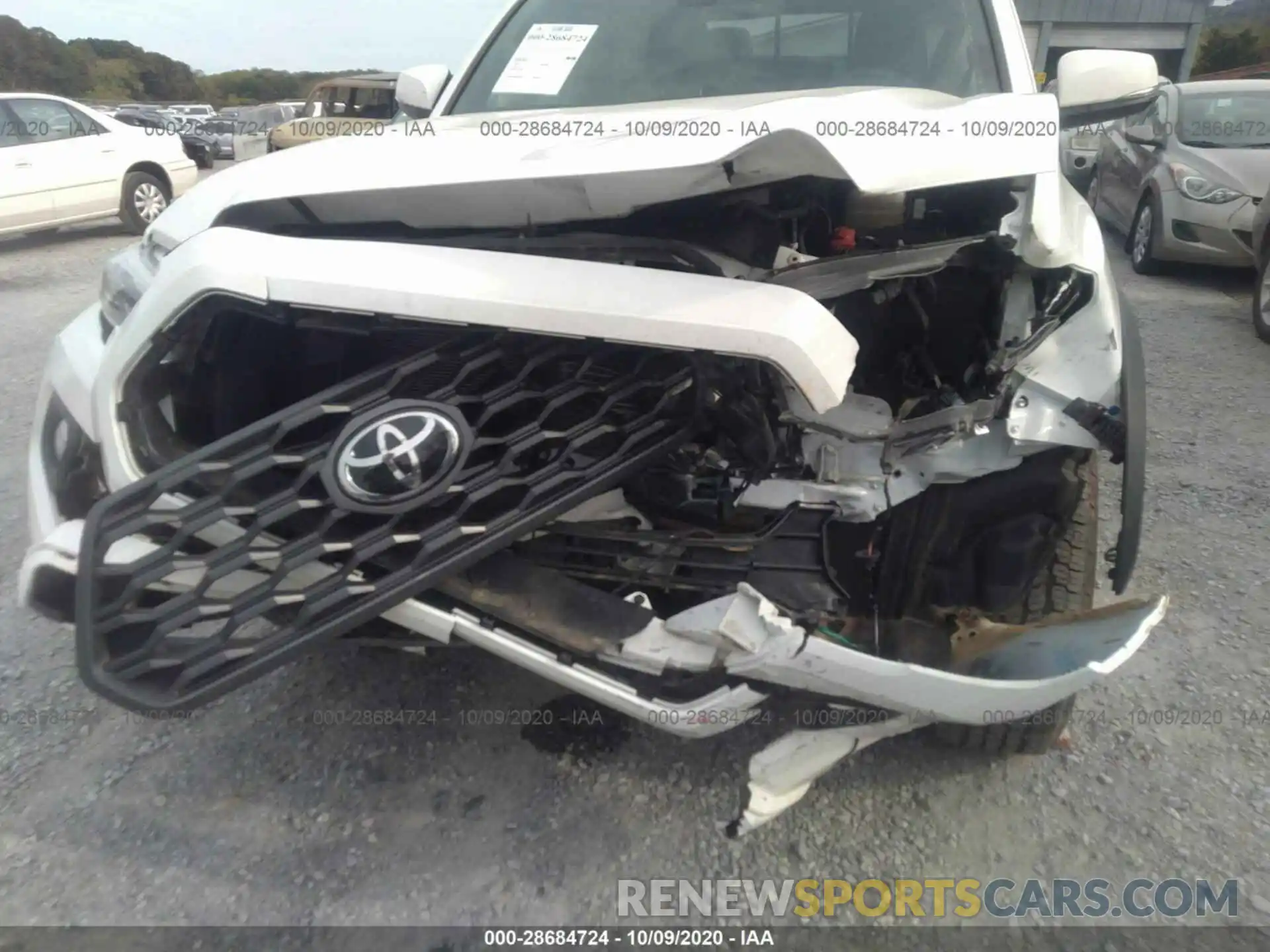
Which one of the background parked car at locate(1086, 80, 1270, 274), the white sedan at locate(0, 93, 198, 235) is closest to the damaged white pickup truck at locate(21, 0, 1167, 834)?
the background parked car at locate(1086, 80, 1270, 274)

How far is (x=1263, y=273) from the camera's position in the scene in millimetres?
5656

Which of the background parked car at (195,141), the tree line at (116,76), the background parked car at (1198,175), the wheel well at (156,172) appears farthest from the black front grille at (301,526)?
the tree line at (116,76)

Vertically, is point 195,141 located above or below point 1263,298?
above

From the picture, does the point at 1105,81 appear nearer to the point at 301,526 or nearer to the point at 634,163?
the point at 634,163

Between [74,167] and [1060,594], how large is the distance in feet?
31.8

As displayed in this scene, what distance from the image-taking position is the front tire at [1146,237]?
6945 mm

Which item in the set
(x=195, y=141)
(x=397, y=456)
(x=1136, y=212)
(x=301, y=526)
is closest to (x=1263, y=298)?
(x=1136, y=212)

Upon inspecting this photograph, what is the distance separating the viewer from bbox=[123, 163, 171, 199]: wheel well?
9289mm

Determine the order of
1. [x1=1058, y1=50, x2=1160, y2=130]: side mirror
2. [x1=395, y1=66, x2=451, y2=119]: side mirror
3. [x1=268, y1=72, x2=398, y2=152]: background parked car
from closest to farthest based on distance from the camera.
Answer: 1. [x1=1058, y1=50, x2=1160, y2=130]: side mirror
2. [x1=395, y1=66, x2=451, y2=119]: side mirror
3. [x1=268, y1=72, x2=398, y2=152]: background parked car

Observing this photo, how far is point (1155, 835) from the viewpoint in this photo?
203cm

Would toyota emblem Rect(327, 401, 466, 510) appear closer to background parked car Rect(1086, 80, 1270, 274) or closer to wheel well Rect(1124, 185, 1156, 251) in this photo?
background parked car Rect(1086, 80, 1270, 274)

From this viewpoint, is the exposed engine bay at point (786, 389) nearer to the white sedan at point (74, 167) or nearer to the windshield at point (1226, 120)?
the windshield at point (1226, 120)

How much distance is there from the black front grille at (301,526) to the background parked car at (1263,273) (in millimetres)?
5541

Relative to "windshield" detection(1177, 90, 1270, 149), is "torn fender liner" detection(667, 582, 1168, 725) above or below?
below
